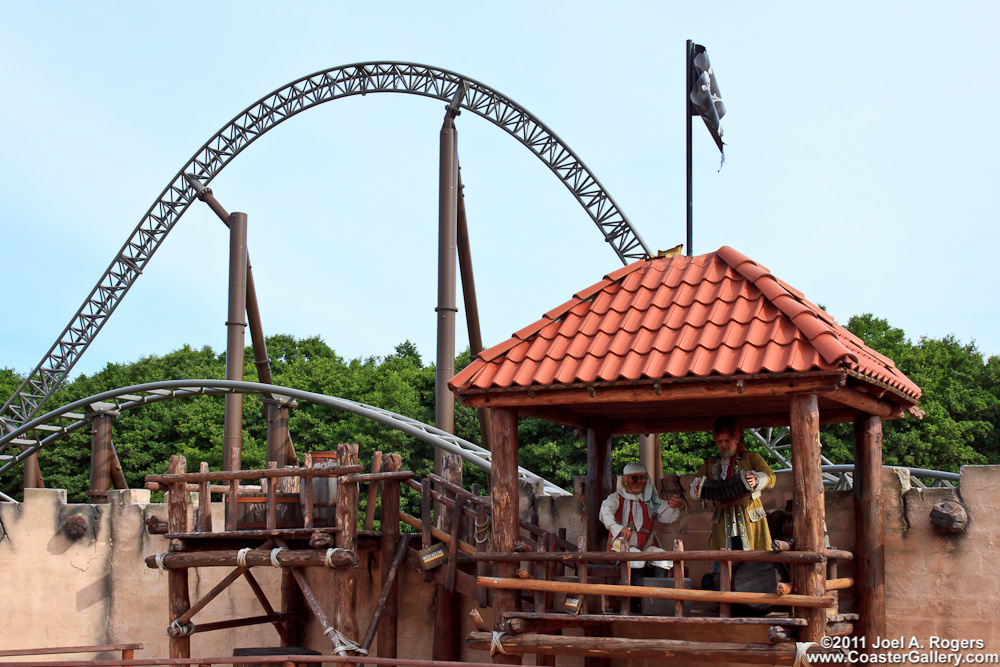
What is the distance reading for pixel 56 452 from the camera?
107 ft

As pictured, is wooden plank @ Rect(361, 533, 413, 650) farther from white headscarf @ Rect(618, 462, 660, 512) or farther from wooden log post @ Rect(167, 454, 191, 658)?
white headscarf @ Rect(618, 462, 660, 512)

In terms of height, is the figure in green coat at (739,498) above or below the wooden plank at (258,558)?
above

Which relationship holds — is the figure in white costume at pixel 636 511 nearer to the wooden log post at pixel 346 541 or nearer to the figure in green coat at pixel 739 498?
the figure in green coat at pixel 739 498

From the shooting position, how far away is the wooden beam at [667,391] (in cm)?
594

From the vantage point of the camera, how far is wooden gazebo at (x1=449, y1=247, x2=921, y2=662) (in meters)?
6.02

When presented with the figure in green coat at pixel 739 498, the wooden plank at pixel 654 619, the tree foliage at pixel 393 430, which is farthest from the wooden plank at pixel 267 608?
the tree foliage at pixel 393 430

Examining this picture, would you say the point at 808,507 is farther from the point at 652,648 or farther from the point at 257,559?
the point at 257,559

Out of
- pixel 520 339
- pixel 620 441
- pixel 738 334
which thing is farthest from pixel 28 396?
pixel 738 334

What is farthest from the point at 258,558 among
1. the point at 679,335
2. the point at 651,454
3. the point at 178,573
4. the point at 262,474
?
the point at 651,454

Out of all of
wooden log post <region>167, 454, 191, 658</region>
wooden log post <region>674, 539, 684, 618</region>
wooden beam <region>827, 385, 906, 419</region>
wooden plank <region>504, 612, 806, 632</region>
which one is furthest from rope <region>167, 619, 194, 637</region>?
wooden beam <region>827, 385, 906, 419</region>

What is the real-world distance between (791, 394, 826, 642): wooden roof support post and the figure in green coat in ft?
2.43

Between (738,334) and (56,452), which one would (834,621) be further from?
(56,452)

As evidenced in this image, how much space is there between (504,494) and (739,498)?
1.64 m

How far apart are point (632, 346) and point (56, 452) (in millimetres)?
30363
